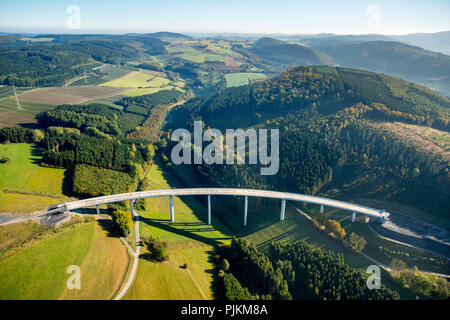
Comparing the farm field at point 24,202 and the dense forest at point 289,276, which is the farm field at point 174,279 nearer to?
the dense forest at point 289,276

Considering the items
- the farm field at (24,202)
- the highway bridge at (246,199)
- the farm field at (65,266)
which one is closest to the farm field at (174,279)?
the farm field at (65,266)

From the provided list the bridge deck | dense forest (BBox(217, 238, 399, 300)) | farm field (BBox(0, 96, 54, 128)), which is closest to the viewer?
dense forest (BBox(217, 238, 399, 300))

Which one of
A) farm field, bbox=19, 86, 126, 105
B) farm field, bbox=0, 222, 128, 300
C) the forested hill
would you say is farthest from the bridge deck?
farm field, bbox=19, 86, 126, 105

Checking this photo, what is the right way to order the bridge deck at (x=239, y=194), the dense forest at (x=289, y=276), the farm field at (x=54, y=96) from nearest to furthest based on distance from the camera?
the dense forest at (x=289, y=276) → the bridge deck at (x=239, y=194) → the farm field at (x=54, y=96)

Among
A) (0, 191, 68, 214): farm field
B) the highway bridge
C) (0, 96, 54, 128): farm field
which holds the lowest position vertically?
the highway bridge

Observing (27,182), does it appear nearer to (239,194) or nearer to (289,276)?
(239,194)

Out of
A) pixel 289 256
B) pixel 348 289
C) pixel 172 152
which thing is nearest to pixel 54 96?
pixel 172 152
